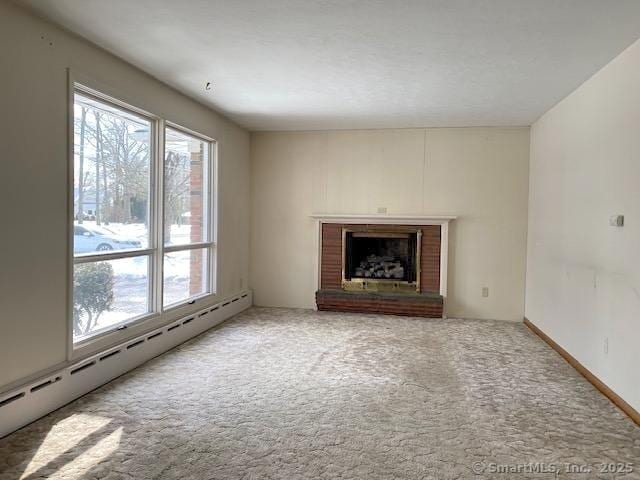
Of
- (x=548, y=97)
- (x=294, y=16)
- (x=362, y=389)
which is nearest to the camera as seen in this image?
(x=294, y=16)

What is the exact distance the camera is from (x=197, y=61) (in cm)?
357

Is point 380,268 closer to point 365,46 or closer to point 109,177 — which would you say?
point 365,46

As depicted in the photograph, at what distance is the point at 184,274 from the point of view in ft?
15.7

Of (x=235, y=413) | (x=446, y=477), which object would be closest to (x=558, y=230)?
(x=446, y=477)

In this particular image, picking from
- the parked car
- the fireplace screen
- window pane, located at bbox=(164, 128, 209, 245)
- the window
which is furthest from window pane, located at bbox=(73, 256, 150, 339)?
the fireplace screen

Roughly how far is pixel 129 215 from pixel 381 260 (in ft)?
11.3

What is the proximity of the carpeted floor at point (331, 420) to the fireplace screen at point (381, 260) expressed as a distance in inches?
64.8

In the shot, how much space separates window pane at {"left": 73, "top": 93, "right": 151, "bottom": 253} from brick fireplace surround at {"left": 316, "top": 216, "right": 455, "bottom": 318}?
2719mm

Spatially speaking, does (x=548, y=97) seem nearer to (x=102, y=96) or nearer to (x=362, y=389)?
(x=362, y=389)

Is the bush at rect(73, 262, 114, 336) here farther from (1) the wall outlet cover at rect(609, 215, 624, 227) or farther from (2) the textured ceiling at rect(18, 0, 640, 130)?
(1) the wall outlet cover at rect(609, 215, 624, 227)

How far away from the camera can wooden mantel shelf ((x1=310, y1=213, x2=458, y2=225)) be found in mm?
5801

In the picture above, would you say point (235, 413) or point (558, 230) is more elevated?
point (558, 230)

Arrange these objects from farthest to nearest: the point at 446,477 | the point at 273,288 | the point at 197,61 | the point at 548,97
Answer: the point at 273,288
the point at 548,97
the point at 197,61
the point at 446,477

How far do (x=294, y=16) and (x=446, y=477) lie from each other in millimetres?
2647
